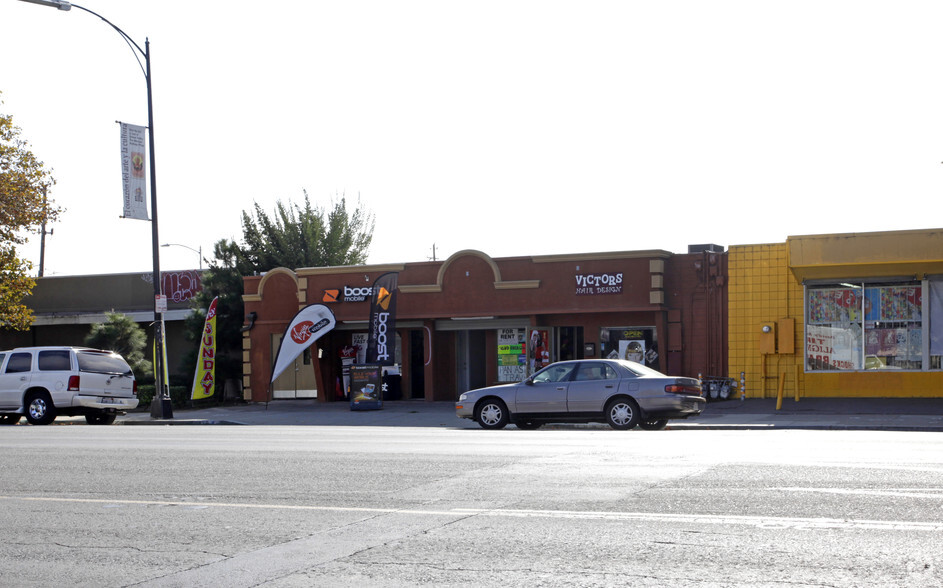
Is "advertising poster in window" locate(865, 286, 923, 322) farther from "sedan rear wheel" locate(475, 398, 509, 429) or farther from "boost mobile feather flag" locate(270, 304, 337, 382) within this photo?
"boost mobile feather flag" locate(270, 304, 337, 382)

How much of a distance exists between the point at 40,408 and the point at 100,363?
1688 millimetres

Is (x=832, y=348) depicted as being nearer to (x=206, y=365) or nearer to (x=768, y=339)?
(x=768, y=339)

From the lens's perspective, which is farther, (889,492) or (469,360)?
(469,360)

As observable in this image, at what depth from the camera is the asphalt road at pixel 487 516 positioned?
252 inches

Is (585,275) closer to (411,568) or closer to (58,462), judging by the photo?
(58,462)

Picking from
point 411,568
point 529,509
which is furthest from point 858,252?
point 411,568

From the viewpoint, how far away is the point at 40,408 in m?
23.6

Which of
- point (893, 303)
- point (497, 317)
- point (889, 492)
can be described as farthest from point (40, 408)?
point (893, 303)

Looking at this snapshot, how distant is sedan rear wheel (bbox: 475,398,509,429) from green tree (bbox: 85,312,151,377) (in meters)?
21.7

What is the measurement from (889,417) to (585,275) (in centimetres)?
918

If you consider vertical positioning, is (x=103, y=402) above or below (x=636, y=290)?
below

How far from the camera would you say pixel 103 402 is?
24.1 meters

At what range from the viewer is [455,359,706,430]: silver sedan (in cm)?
1814

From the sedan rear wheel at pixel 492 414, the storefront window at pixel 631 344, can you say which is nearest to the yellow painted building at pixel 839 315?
the storefront window at pixel 631 344
